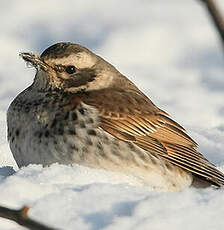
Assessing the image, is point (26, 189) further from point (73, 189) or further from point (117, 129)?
point (117, 129)

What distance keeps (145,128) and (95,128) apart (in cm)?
62

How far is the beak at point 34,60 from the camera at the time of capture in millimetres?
6863

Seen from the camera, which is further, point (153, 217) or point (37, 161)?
point (37, 161)

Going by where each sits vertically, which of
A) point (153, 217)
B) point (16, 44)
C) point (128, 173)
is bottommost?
point (153, 217)

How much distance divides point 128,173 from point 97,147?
11.4 inches

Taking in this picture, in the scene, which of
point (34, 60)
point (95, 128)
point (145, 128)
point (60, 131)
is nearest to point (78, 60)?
→ point (34, 60)

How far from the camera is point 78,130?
621 centimetres

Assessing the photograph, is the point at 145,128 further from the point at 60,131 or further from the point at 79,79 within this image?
the point at 60,131

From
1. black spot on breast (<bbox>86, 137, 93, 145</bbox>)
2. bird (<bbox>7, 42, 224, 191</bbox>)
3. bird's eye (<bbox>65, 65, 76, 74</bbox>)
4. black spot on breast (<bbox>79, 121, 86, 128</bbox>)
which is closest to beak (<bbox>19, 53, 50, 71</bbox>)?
bird (<bbox>7, 42, 224, 191</bbox>)

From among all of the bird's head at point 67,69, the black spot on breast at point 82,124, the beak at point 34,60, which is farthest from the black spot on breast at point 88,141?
the beak at point 34,60

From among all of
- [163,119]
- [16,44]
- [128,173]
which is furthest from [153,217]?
[16,44]

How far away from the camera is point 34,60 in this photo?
6.86m

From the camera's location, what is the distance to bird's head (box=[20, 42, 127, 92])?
6914 mm

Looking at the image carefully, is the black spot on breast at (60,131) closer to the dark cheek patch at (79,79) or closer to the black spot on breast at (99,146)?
the black spot on breast at (99,146)
